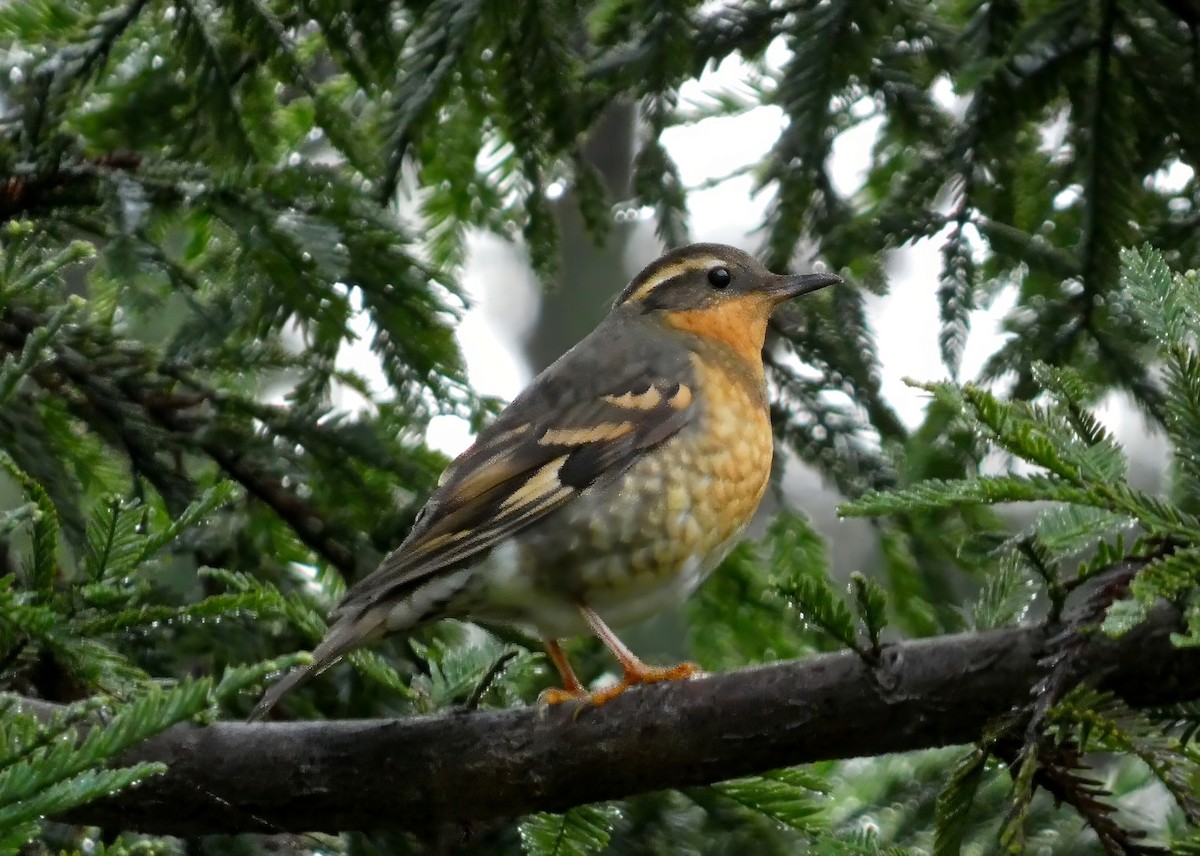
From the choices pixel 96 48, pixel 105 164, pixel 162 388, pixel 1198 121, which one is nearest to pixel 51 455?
pixel 162 388

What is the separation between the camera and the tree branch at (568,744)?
2.38 meters

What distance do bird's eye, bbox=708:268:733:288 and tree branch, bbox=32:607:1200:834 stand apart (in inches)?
82.7

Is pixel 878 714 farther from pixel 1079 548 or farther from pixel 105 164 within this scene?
pixel 105 164

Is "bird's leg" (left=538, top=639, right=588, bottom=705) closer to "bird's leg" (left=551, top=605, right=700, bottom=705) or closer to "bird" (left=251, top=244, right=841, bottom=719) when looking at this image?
A: "bird" (left=251, top=244, right=841, bottom=719)

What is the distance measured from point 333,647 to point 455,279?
118 centimetres

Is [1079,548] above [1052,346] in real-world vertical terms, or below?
below

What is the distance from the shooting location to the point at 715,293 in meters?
4.78

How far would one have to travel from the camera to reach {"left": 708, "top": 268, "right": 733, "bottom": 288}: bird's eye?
4.76 meters

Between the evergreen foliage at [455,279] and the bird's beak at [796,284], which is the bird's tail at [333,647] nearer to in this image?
the evergreen foliage at [455,279]

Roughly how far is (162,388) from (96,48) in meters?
0.85

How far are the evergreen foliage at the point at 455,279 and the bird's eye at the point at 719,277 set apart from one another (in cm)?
23

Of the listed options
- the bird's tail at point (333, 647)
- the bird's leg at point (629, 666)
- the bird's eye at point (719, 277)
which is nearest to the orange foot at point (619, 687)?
the bird's leg at point (629, 666)

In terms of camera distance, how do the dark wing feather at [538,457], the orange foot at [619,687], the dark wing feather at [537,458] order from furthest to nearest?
1. the dark wing feather at [537,458]
2. the dark wing feather at [538,457]
3. the orange foot at [619,687]

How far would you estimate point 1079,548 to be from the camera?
2.23 meters
